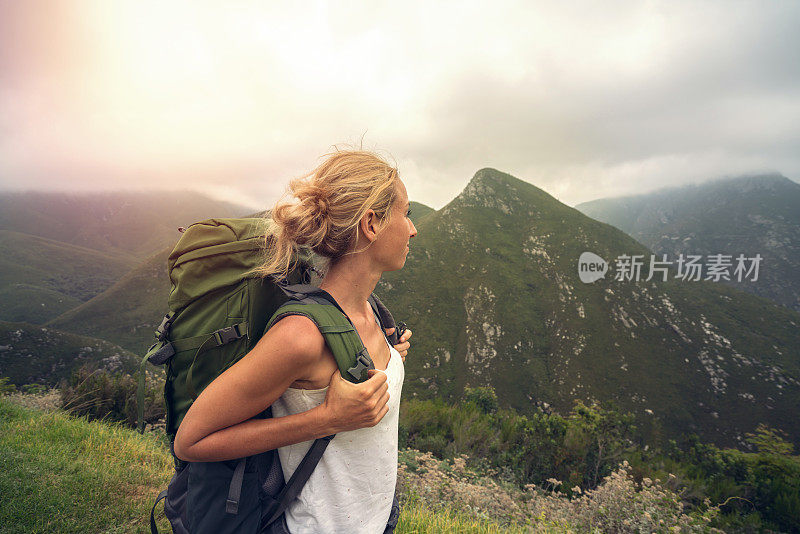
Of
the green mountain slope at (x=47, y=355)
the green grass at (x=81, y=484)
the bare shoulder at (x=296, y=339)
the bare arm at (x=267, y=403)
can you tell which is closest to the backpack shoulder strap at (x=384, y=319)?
the bare arm at (x=267, y=403)

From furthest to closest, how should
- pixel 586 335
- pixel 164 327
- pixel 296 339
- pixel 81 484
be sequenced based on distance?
pixel 586 335 < pixel 81 484 < pixel 164 327 < pixel 296 339

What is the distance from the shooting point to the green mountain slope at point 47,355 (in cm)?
4778

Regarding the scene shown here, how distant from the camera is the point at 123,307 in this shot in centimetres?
9581

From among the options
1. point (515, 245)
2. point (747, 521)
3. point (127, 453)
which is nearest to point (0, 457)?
point (127, 453)

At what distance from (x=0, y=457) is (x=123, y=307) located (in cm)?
11658

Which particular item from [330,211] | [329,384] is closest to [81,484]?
[329,384]

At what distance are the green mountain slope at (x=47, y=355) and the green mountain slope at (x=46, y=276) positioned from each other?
77068 millimetres

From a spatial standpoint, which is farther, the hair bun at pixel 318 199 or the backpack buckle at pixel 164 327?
the hair bun at pixel 318 199

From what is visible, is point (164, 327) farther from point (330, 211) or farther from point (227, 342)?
point (330, 211)

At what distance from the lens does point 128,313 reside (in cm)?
9288

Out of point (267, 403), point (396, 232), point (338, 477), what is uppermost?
point (396, 232)

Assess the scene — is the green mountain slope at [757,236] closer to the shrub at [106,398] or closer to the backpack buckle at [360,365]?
the shrub at [106,398]

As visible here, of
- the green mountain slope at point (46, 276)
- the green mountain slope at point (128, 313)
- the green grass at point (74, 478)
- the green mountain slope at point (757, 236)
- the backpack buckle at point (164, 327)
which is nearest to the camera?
the backpack buckle at point (164, 327)

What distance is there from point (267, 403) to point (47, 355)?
241 feet
